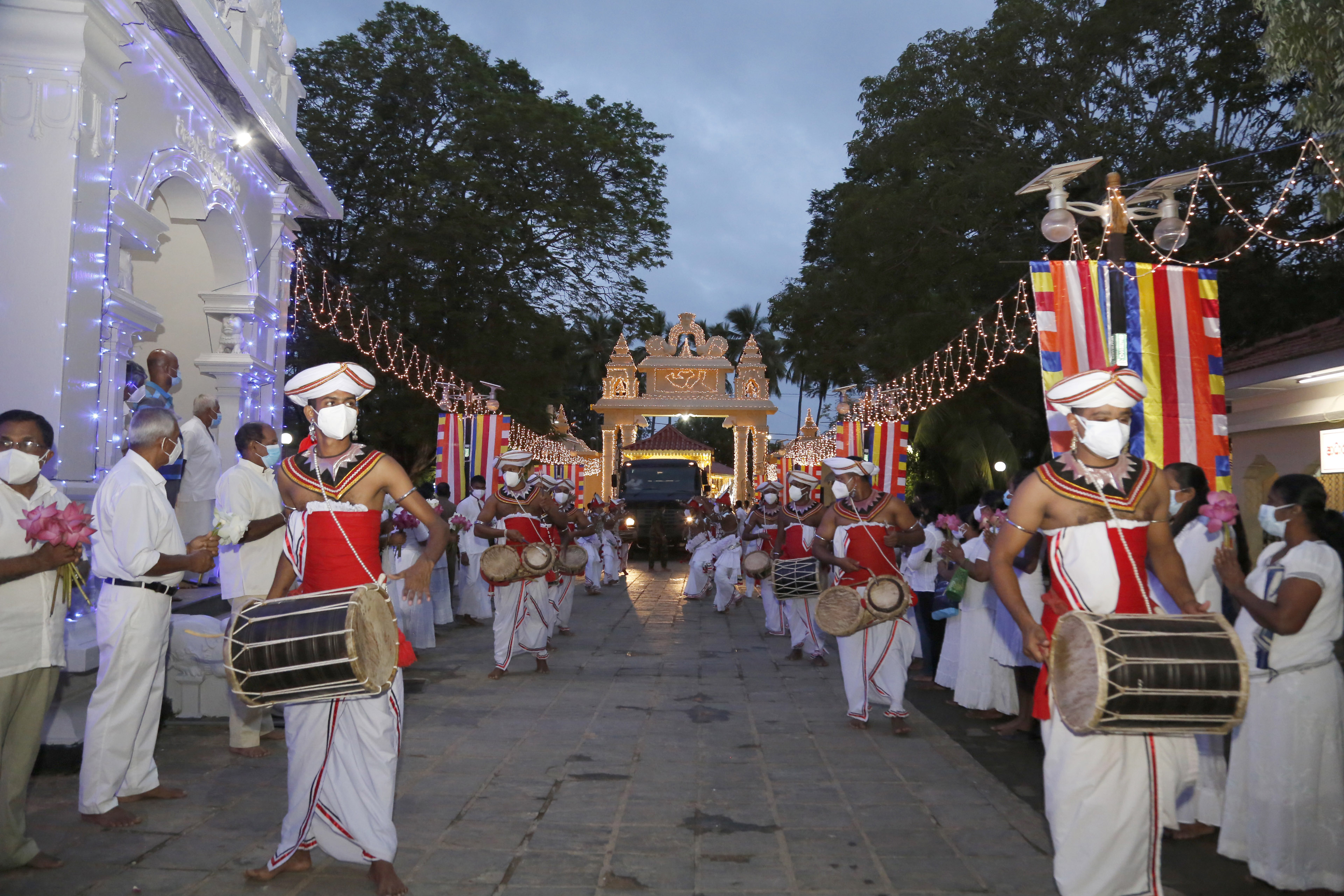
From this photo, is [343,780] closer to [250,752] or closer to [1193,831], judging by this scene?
[250,752]

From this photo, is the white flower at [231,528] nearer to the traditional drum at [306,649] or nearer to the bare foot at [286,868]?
the traditional drum at [306,649]

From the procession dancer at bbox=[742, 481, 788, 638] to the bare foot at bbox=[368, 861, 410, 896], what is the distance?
8781 millimetres

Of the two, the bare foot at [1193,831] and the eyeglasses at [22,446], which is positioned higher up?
the eyeglasses at [22,446]

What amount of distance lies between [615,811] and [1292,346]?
52.0ft

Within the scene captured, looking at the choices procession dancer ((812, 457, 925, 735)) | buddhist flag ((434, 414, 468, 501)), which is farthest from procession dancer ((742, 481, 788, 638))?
procession dancer ((812, 457, 925, 735))

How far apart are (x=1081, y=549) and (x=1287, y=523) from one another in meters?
1.16

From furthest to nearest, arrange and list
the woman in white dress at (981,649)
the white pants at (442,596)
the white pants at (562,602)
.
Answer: the white pants at (442,596), the white pants at (562,602), the woman in white dress at (981,649)

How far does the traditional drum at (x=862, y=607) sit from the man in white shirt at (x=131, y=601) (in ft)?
13.4

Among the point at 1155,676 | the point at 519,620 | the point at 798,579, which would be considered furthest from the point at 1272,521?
the point at 519,620

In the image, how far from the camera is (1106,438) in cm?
411

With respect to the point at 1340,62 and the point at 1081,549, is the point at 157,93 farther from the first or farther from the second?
the point at 1340,62

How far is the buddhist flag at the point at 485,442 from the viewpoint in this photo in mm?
16438

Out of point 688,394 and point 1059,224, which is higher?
point 688,394

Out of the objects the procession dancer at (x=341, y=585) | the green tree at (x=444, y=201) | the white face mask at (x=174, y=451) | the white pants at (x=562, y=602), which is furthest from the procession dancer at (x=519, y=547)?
the green tree at (x=444, y=201)
